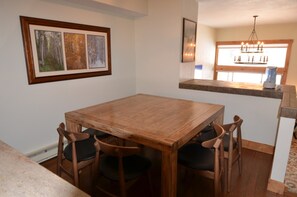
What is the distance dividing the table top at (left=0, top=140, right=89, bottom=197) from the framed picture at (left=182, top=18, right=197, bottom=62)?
8.86ft

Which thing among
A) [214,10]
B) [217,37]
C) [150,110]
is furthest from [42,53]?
[217,37]

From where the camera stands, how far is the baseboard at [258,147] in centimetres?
271

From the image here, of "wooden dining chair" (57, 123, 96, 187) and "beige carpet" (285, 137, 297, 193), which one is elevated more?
"wooden dining chair" (57, 123, 96, 187)

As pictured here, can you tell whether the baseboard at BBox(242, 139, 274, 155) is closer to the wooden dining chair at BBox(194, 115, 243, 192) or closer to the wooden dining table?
the wooden dining chair at BBox(194, 115, 243, 192)

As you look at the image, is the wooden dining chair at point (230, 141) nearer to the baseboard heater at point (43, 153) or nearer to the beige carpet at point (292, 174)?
the beige carpet at point (292, 174)

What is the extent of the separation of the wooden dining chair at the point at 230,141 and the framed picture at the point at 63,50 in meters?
A: 1.83

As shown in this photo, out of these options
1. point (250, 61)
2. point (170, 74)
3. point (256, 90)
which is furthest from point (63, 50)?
point (250, 61)

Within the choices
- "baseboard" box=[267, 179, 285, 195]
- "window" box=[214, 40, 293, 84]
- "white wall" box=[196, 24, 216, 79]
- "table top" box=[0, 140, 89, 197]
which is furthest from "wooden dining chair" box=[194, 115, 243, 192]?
"white wall" box=[196, 24, 216, 79]

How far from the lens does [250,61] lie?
18.8ft

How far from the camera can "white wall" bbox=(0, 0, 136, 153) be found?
2.05 m

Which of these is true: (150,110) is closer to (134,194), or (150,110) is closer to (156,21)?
(134,194)

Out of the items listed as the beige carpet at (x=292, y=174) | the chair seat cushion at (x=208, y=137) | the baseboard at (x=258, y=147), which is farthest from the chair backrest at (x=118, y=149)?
the baseboard at (x=258, y=147)

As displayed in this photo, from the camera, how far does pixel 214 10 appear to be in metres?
3.78

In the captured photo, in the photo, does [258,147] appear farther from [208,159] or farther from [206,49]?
[206,49]
